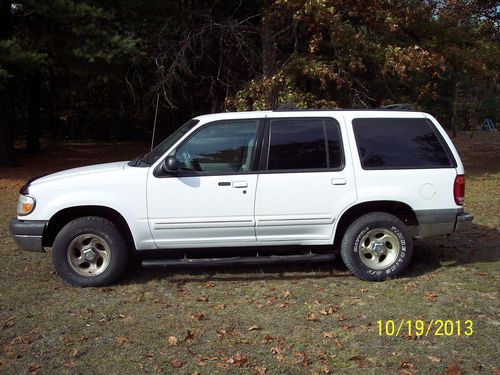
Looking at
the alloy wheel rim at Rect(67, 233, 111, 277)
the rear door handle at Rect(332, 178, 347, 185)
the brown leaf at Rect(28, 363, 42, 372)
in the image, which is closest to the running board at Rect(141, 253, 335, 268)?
the alloy wheel rim at Rect(67, 233, 111, 277)

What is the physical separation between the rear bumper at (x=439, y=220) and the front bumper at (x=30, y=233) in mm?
3951

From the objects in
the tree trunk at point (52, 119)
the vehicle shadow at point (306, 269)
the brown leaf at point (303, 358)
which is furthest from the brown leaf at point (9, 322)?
the tree trunk at point (52, 119)

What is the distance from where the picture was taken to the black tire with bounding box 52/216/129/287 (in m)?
5.62

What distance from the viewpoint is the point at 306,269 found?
6367 millimetres

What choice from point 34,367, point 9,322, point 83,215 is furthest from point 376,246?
point 9,322

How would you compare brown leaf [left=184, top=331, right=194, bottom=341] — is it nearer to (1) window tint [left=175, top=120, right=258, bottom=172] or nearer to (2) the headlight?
(1) window tint [left=175, top=120, right=258, bottom=172]

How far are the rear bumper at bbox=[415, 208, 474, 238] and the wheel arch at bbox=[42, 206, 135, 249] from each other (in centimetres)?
310

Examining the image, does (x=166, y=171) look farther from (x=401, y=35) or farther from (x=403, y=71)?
(x=401, y=35)

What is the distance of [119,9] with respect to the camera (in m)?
14.6

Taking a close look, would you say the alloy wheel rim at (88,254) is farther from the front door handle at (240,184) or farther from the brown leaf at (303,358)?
the brown leaf at (303,358)

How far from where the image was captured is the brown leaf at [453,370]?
3789 millimetres

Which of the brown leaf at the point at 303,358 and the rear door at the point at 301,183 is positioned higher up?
the rear door at the point at 301,183

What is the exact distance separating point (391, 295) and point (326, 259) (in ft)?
2.51

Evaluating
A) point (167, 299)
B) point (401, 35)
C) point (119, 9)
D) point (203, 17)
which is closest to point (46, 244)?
point (167, 299)
